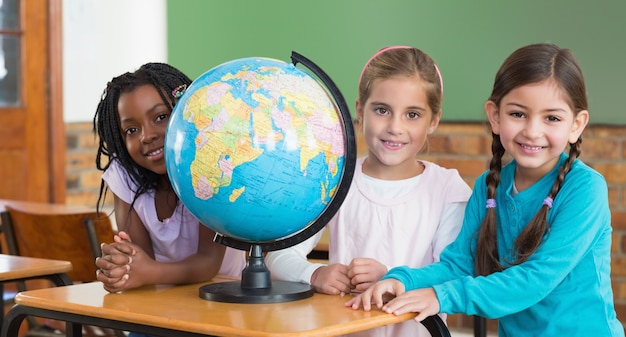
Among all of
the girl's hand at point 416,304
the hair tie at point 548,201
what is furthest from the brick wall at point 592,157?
the girl's hand at point 416,304

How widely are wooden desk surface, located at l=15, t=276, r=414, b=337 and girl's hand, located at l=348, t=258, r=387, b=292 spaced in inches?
2.6

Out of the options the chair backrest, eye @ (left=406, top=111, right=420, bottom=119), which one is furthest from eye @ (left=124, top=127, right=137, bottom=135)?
the chair backrest

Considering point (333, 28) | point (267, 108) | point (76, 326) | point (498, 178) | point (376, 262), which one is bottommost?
point (76, 326)

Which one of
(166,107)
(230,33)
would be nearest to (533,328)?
(166,107)

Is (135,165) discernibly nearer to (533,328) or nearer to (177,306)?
(177,306)

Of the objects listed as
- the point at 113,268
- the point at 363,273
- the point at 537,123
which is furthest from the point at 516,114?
the point at 113,268

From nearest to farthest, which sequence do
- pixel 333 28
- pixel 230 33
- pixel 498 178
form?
1. pixel 498 178
2. pixel 333 28
3. pixel 230 33

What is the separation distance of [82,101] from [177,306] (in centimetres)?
383

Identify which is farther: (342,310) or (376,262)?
(376,262)

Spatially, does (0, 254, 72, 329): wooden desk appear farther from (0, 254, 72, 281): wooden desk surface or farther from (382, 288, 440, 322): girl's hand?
(382, 288, 440, 322): girl's hand

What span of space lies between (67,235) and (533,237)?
1974mm

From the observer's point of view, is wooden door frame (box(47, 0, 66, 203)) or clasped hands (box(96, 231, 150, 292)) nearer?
clasped hands (box(96, 231, 150, 292))

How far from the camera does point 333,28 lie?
4859mm

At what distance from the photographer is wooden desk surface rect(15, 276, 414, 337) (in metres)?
1.71
